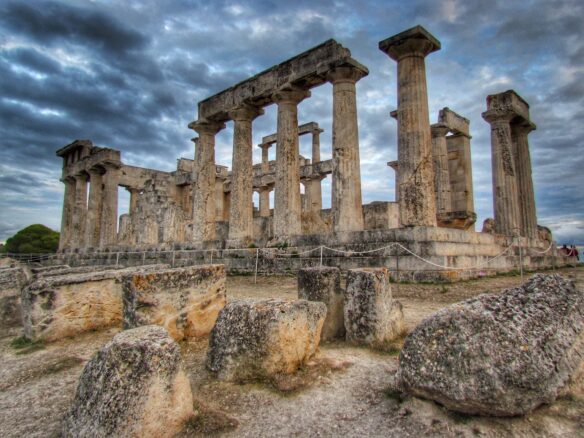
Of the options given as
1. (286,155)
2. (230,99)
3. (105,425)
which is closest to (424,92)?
(286,155)

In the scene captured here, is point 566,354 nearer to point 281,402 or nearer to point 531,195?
point 281,402

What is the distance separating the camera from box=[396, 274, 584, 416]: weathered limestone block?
7.01ft

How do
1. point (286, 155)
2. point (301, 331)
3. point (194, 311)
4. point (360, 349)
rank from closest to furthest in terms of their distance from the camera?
point (301, 331) → point (360, 349) → point (194, 311) → point (286, 155)

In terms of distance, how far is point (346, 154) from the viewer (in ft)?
36.9

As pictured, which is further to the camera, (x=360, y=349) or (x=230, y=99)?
(x=230, y=99)

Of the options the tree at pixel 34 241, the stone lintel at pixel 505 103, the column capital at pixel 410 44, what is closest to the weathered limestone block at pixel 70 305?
the column capital at pixel 410 44

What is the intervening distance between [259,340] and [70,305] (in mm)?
3287

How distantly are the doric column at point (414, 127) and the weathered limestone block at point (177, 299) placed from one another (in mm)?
6500

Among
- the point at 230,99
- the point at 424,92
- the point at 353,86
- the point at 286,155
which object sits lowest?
the point at 286,155

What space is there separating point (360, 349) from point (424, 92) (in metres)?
8.69

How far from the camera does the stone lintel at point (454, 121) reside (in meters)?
16.0

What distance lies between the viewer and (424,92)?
33.6ft

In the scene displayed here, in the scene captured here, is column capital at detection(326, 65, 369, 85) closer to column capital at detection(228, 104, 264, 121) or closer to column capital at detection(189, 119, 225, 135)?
column capital at detection(228, 104, 264, 121)

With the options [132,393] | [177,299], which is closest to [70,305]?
[177,299]
